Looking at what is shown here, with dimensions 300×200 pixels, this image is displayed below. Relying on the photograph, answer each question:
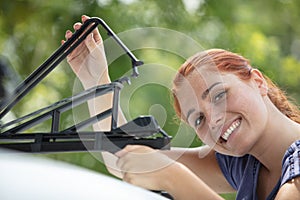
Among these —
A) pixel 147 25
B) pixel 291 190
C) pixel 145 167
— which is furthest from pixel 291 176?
pixel 147 25

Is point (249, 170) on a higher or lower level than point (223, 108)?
lower

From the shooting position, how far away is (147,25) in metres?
2.83

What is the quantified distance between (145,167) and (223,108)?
0.30 meters

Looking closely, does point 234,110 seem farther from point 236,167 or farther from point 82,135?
point 82,135

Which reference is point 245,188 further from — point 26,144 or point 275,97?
point 26,144

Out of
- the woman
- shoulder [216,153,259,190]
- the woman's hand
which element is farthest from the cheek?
the woman's hand

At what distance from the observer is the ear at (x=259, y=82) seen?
3.36 ft

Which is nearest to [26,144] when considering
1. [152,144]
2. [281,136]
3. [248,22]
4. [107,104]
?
[152,144]

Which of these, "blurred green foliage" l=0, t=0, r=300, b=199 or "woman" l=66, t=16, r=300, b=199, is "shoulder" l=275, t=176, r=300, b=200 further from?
"blurred green foliage" l=0, t=0, r=300, b=199

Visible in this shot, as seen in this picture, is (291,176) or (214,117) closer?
(291,176)

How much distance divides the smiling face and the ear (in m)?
0.02

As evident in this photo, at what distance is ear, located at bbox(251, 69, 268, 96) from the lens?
103 cm

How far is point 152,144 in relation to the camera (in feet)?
2.15

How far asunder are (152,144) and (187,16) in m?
2.31
